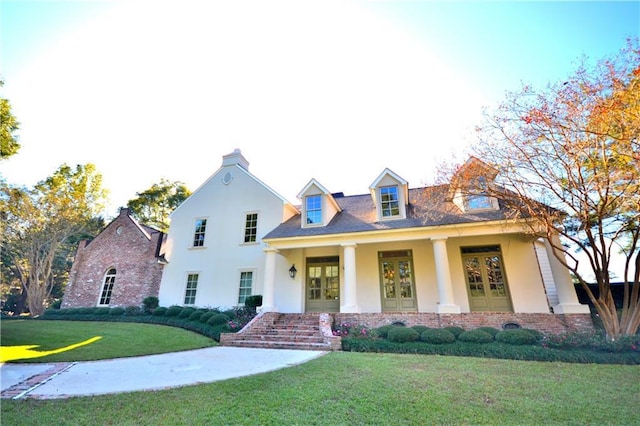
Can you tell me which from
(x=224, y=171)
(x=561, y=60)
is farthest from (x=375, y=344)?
(x=224, y=171)

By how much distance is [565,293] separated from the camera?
962 cm

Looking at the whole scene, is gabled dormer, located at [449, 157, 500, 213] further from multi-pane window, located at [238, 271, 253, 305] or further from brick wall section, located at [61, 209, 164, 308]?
brick wall section, located at [61, 209, 164, 308]

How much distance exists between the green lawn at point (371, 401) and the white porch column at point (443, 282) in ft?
13.1

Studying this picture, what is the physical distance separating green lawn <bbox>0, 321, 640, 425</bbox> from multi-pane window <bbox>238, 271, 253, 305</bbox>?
928cm

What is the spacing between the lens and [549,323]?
9375mm

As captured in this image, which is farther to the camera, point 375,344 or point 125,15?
point 375,344

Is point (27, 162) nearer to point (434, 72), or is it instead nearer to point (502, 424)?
point (434, 72)

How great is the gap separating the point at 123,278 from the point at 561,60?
72.7 ft

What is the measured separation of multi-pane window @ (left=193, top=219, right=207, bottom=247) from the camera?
1661 centimetres

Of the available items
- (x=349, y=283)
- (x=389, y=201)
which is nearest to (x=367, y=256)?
(x=349, y=283)

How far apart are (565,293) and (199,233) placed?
676 inches

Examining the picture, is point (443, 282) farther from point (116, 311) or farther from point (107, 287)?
point (107, 287)

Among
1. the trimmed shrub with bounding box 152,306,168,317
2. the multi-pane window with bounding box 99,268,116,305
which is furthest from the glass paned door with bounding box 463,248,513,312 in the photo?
the multi-pane window with bounding box 99,268,116,305

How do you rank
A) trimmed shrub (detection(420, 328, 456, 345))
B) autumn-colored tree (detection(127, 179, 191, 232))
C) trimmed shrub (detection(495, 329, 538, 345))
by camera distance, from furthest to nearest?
autumn-colored tree (detection(127, 179, 191, 232))
trimmed shrub (detection(420, 328, 456, 345))
trimmed shrub (detection(495, 329, 538, 345))
